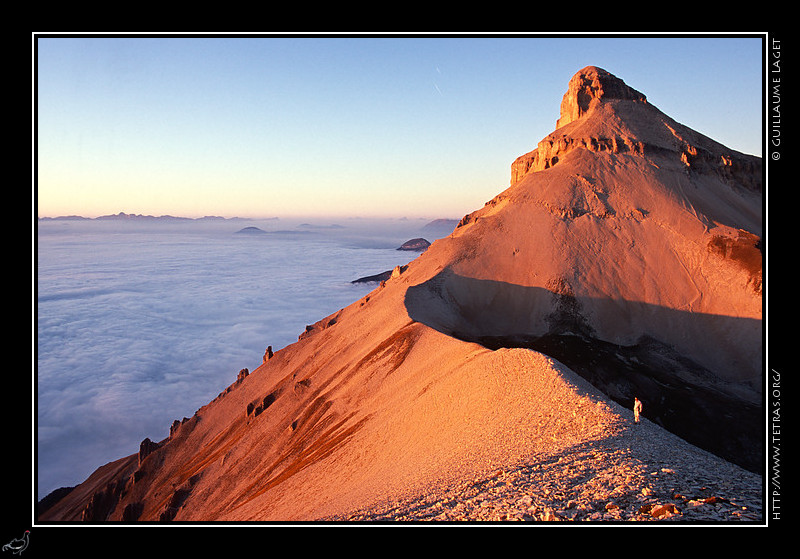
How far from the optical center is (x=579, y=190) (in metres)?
49.8

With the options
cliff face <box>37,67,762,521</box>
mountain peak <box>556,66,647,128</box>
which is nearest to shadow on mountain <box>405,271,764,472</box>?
cliff face <box>37,67,762,521</box>

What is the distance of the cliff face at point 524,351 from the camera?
17.1m

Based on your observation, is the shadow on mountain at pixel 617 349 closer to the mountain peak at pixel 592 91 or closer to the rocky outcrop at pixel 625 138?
the rocky outcrop at pixel 625 138

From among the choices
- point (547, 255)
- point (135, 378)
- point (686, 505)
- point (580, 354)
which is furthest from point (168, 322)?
point (686, 505)

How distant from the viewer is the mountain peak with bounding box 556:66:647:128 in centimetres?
6212

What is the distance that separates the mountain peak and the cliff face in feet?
0.86
